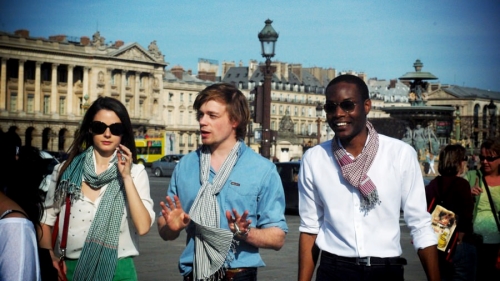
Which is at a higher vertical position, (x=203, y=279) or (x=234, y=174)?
(x=234, y=174)

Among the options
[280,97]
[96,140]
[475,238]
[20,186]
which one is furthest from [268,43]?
[280,97]

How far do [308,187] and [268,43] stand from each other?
13277 millimetres

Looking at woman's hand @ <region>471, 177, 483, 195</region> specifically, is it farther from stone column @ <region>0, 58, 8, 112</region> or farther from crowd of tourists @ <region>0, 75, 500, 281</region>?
stone column @ <region>0, 58, 8, 112</region>

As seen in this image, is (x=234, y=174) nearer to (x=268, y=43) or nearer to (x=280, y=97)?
(x=268, y=43)

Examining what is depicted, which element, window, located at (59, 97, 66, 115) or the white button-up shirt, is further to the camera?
window, located at (59, 97, 66, 115)

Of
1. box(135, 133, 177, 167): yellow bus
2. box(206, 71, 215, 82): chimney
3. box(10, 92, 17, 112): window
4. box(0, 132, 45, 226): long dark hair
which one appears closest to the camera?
box(0, 132, 45, 226): long dark hair

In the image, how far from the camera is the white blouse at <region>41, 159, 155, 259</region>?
3.95m

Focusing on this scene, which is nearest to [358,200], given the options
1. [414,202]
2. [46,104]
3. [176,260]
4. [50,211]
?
[414,202]

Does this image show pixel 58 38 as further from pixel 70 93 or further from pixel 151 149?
pixel 151 149

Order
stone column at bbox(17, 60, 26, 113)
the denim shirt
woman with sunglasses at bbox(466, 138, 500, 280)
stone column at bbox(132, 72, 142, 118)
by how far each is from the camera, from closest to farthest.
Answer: the denim shirt
woman with sunglasses at bbox(466, 138, 500, 280)
stone column at bbox(17, 60, 26, 113)
stone column at bbox(132, 72, 142, 118)

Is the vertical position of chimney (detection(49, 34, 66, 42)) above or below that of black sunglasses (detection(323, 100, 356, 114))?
above

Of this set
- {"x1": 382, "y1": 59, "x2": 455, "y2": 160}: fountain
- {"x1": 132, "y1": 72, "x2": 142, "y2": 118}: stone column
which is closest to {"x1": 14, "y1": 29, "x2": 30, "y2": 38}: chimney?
{"x1": 132, "y1": 72, "x2": 142, "y2": 118}: stone column

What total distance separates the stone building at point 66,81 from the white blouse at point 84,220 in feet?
265

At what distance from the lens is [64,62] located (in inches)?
3836
